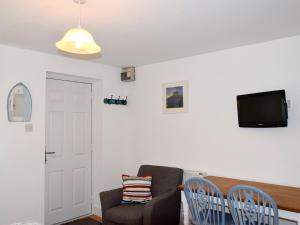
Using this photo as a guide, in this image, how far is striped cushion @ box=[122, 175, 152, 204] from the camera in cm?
Result: 332

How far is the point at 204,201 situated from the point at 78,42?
180cm

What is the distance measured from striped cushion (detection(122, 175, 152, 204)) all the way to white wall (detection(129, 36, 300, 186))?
0.61 metres

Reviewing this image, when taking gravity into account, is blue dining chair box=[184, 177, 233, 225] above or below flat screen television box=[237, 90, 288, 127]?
below

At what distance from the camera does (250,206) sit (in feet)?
7.29

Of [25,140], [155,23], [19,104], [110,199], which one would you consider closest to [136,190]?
[110,199]

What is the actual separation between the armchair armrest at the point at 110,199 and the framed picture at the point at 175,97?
1.37 metres

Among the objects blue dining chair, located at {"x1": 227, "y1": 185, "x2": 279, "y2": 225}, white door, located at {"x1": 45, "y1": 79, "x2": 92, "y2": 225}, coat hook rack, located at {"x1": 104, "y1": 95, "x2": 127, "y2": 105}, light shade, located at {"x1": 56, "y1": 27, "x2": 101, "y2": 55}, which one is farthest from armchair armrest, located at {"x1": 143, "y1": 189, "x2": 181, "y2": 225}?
light shade, located at {"x1": 56, "y1": 27, "x2": 101, "y2": 55}

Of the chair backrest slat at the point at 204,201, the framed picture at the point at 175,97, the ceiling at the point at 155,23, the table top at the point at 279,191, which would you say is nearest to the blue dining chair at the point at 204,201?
the chair backrest slat at the point at 204,201

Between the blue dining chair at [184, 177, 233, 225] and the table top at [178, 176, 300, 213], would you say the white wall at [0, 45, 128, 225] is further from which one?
the table top at [178, 176, 300, 213]

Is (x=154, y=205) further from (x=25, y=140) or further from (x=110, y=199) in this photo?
(x=25, y=140)

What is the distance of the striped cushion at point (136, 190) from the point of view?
3.32 metres

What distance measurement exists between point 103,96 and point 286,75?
2.53m

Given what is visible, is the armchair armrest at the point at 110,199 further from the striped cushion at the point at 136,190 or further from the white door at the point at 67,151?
the white door at the point at 67,151

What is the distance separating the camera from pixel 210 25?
2.56 m
